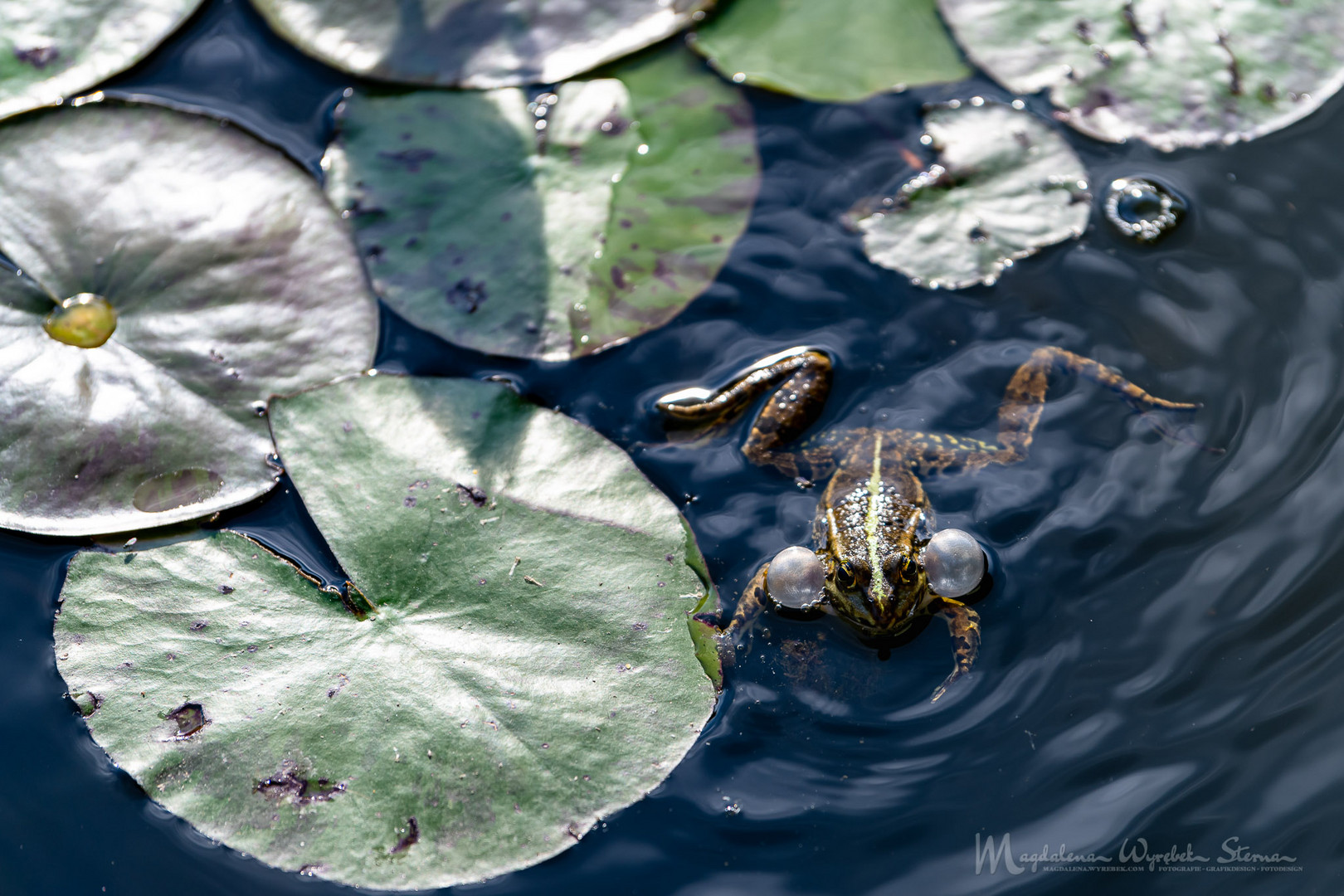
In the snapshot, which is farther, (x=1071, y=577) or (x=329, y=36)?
(x=329, y=36)

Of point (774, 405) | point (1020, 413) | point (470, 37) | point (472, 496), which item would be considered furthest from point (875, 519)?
point (470, 37)

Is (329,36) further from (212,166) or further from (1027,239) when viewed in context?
(1027,239)

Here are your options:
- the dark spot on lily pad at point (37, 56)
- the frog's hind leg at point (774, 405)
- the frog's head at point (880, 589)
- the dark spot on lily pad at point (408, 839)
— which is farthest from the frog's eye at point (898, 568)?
the dark spot on lily pad at point (37, 56)

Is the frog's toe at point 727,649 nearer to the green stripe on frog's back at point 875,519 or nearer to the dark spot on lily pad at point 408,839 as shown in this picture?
the green stripe on frog's back at point 875,519

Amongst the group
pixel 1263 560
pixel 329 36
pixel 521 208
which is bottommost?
pixel 1263 560

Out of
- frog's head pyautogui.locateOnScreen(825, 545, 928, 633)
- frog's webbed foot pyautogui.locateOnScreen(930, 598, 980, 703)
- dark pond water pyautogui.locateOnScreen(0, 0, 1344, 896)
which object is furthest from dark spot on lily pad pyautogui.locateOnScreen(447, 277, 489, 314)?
frog's webbed foot pyautogui.locateOnScreen(930, 598, 980, 703)

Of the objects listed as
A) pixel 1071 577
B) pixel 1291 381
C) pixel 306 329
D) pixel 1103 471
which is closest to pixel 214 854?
pixel 306 329
